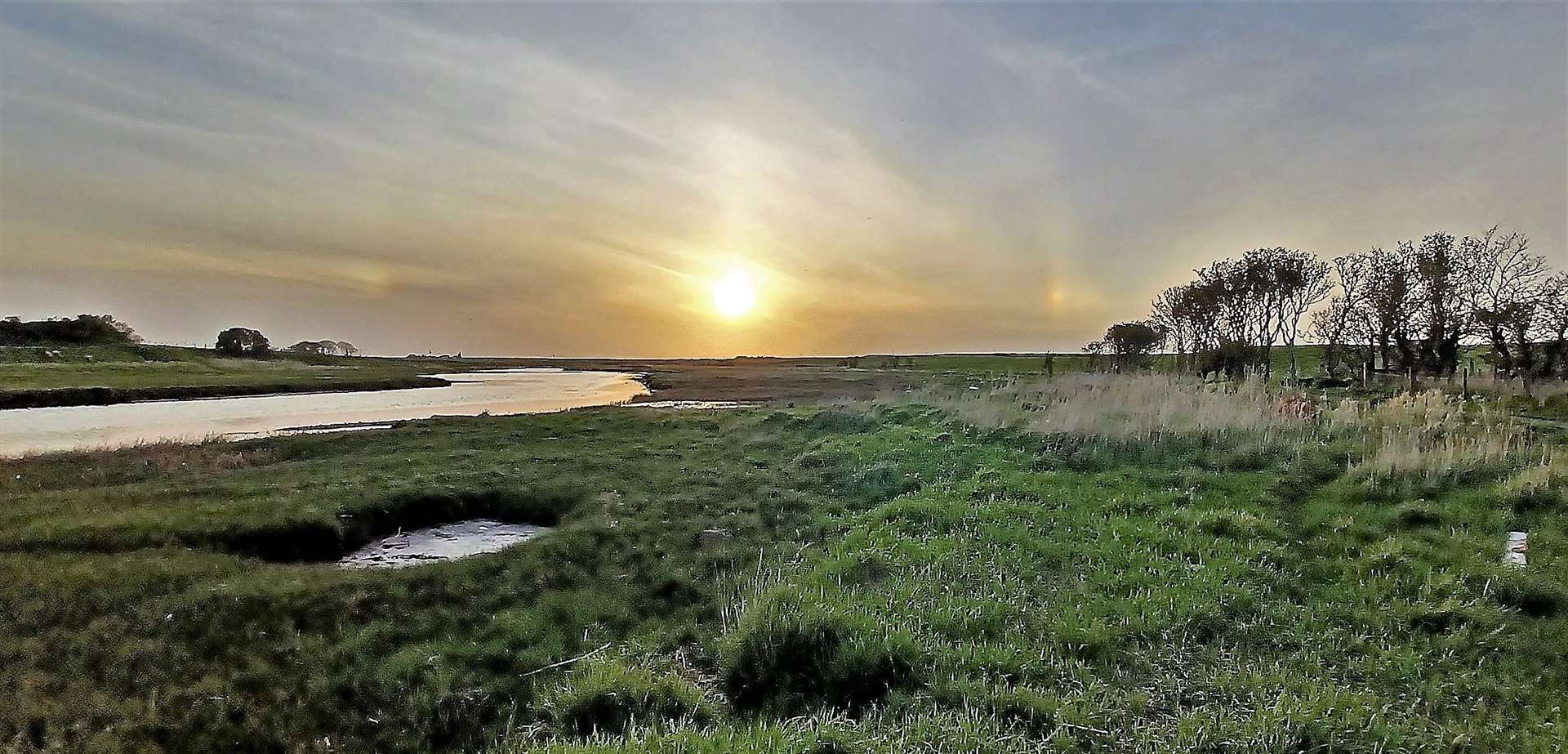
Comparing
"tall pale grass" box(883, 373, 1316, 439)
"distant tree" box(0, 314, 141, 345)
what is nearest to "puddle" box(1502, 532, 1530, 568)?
"tall pale grass" box(883, 373, 1316, 439)

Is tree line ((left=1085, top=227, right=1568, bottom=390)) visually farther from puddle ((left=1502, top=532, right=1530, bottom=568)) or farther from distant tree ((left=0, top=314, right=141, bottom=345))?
distant tree ((left=0, top=314, right=141, bottom=345))

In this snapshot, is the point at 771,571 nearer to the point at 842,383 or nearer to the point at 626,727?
the point at 626,727

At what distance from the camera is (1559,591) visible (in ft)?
24.2

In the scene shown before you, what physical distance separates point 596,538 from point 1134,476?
10.5m

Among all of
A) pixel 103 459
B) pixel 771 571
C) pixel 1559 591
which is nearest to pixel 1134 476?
pixel 1559 591

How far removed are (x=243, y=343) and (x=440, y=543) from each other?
145327 mm

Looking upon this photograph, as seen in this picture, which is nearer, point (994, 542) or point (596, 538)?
point (994, 542)

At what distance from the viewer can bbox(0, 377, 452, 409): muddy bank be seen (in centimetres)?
4297

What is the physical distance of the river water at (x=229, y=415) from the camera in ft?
90.6

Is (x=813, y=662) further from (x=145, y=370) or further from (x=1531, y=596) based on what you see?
(x=145, y=370)

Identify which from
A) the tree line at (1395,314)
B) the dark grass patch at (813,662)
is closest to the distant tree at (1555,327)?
the tree line at (1395,314)

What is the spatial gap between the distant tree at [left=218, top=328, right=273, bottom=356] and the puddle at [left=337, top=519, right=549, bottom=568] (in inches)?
5055

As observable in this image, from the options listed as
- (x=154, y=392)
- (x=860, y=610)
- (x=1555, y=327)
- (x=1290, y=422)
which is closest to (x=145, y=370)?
(x=154, y=392)

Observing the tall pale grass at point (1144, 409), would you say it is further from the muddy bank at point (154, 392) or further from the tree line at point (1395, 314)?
the muddy bank at point (154, 392)
